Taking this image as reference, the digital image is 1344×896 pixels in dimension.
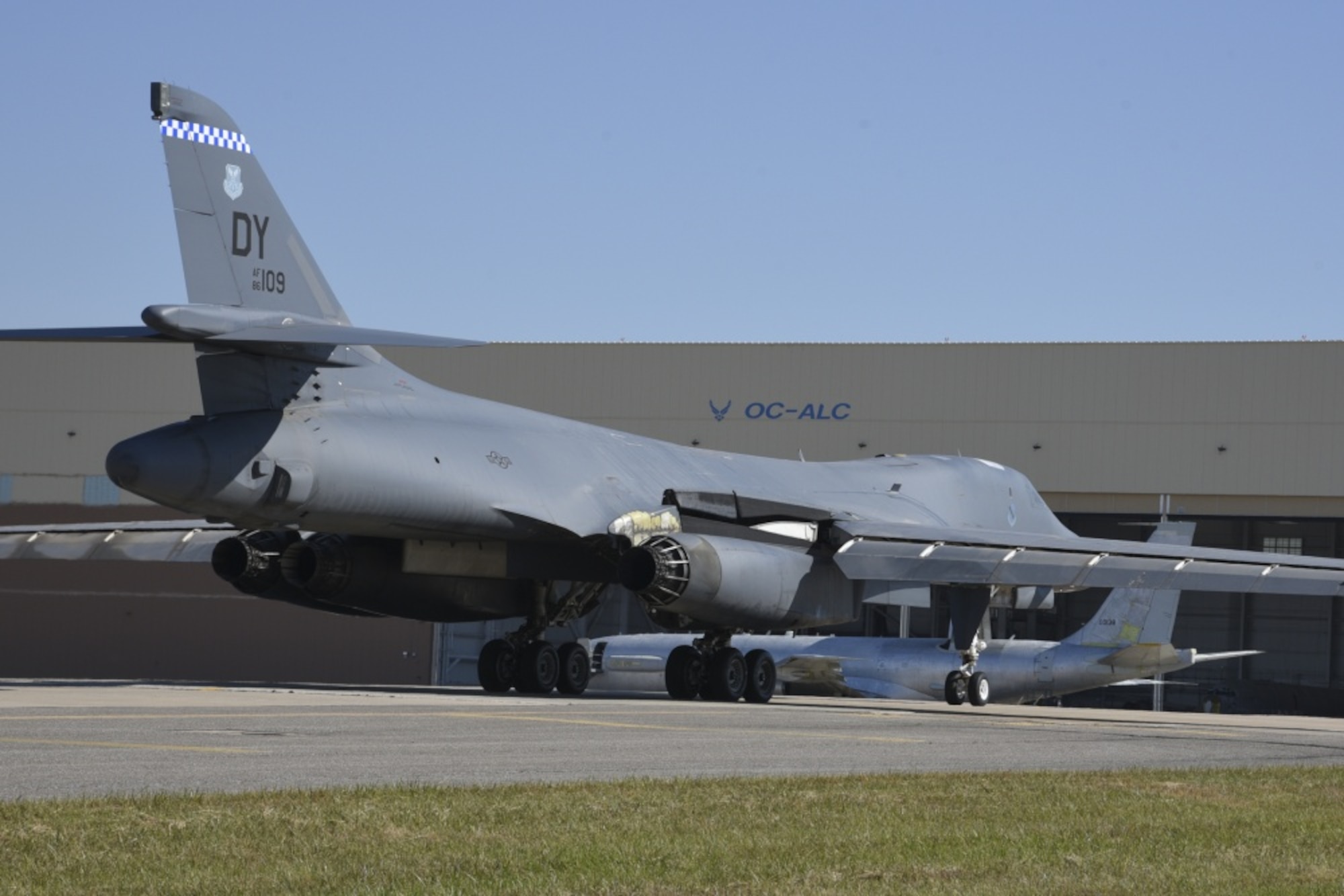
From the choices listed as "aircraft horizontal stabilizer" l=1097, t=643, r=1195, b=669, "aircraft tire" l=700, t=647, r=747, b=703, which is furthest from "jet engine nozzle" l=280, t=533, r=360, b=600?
"aircraft horizontal stabilizer" l=1097, t=643, r=1195, b=669

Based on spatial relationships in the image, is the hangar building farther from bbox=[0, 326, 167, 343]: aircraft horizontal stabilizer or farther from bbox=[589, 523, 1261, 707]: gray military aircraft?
bbox=[0, 326, 167, 343]: aircraft horizontal stabilizer

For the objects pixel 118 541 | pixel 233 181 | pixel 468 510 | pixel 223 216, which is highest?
pixel 233 181

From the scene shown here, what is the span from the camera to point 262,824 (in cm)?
747

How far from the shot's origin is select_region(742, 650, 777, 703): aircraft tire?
76.7 feet

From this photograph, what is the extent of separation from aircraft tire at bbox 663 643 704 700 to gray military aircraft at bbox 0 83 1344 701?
36mm

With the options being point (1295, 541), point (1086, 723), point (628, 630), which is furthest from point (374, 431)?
point (1295, 541)

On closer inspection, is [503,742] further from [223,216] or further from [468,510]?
[223,216]

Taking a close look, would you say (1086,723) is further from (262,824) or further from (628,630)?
(628,630)

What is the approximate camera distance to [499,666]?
23.8 meters

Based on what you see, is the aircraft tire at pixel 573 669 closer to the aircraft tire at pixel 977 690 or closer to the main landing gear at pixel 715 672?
the main landing gear at pixel 715 672

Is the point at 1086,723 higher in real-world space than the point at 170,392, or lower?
lower

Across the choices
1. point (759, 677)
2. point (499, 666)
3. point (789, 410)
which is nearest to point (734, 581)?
point (759, 677)

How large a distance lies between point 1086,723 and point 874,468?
28.8ft

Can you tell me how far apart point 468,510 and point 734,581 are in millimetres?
3353
